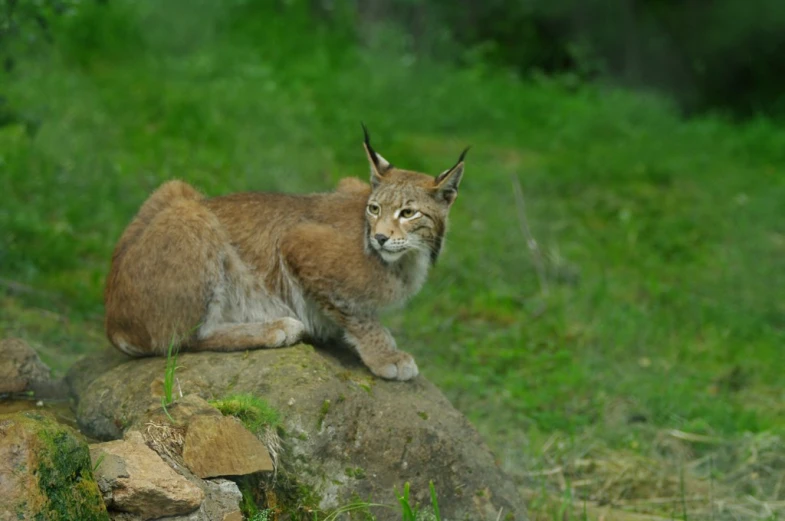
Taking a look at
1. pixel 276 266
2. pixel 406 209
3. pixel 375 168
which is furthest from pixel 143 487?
pixel 375 168

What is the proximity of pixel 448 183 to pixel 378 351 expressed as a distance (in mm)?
847

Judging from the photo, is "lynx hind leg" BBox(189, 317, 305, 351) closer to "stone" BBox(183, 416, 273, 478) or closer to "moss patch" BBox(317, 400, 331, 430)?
"moss patch" BBox(317, 400, 331, 430)

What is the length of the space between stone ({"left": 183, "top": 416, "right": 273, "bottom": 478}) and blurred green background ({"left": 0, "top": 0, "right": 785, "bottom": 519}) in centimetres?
171

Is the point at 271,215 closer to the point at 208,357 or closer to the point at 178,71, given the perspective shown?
the point at 208,357

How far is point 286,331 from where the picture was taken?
4832 millimetres

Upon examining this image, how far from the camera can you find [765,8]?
1423 centimetres

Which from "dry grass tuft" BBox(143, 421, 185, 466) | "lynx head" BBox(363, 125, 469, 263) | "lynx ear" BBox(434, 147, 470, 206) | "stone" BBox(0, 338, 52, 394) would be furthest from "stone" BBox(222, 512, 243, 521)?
"lynx ear" BBox(434, 147, 470, 206)

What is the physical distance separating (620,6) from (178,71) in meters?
6.48

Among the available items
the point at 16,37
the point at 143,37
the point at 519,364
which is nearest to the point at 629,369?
the point at 519,364

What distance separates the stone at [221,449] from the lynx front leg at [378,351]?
3.56ft

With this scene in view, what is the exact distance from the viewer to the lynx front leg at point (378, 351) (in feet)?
16.0

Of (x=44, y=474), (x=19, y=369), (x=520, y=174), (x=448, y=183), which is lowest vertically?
(x=520, y=174)

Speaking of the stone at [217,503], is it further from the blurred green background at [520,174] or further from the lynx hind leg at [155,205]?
the blurred green background at [520,174]

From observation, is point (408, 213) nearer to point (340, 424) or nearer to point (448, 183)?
point (448, 183)
